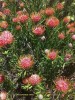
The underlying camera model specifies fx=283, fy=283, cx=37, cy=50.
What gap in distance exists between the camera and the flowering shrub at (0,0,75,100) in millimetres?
2785

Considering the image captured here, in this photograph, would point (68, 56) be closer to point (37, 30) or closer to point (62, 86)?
point (37, 30)

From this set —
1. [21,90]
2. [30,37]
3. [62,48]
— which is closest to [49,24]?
[30,37]

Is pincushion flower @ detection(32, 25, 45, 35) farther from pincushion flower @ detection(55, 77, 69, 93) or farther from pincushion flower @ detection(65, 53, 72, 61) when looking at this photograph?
pincushion flower @ detection(55, 77, 69, 93)

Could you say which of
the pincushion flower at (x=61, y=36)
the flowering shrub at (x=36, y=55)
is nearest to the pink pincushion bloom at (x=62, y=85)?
the flowering shrub at (x=36, y=55)

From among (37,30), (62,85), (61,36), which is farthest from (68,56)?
(62,85)

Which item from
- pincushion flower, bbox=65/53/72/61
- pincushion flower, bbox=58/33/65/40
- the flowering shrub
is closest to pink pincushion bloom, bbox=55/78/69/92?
the flowering shrub

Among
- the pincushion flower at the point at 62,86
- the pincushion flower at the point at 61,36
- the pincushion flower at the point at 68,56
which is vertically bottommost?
the pincushion flower at the point at 62,86

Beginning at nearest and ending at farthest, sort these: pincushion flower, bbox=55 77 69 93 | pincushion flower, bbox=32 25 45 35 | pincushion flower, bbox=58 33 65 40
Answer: pincushion flower, bbox=55 77 69 93 < pincushion flower, bbox=32 25 45 35 < pincushion flower, bbox=58 33 65 40

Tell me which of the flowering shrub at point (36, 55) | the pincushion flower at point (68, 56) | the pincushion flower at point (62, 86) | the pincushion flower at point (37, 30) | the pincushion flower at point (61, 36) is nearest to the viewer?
the pincushion flower at point (62, 86)

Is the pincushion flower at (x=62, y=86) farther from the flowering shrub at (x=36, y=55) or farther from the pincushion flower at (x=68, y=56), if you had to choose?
the pincushion flower at (x=68, y=56)

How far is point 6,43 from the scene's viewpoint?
286cm

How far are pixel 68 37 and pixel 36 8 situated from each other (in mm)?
886

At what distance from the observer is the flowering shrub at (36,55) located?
2785 millimetres

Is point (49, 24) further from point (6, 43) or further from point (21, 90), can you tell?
point (21, 90)
